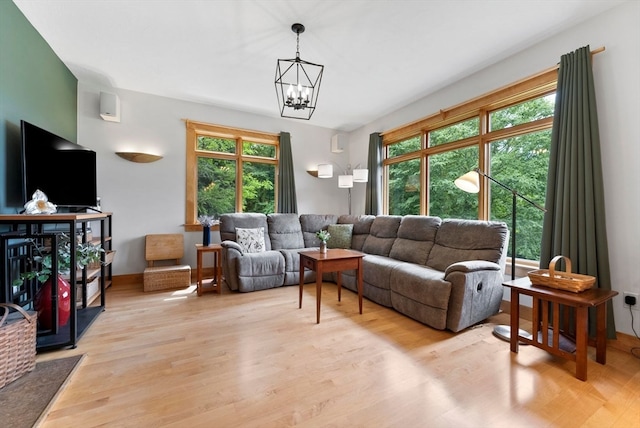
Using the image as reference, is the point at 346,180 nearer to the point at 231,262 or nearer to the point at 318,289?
the point at 231,262

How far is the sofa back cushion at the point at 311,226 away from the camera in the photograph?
462 cm

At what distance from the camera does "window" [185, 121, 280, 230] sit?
170 inches

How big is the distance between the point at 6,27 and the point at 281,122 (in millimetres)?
3346

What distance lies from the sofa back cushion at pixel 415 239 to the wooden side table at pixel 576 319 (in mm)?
1165

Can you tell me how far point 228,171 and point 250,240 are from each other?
1.43 metres

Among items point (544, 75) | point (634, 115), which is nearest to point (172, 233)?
point (544, 75)

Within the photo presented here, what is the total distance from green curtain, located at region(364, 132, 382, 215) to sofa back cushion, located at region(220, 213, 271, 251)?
73.8 inches

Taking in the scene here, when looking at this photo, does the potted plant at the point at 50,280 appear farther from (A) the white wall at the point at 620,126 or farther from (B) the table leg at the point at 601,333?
(A) the white wall at the point at 620,126

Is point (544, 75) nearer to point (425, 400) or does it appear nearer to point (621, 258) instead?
point (621, 258)

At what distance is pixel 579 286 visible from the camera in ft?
6.15

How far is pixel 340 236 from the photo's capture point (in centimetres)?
449

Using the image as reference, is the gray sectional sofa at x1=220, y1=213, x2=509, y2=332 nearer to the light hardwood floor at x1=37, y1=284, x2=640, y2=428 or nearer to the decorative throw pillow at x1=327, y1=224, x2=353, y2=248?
the decorative throw pillow at x1=327, y1=224, x2=353, y2=248

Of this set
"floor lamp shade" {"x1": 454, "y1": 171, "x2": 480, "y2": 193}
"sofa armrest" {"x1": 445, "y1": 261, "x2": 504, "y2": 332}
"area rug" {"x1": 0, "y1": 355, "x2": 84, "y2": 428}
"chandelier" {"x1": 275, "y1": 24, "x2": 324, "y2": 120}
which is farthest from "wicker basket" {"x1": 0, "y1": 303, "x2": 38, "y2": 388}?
"floor lamp shade" {"x1": 454, "y1": 171, "x2": 480, "y2": 193}

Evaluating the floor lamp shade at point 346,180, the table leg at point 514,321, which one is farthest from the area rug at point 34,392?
the floor lamp shade at point 346,180
